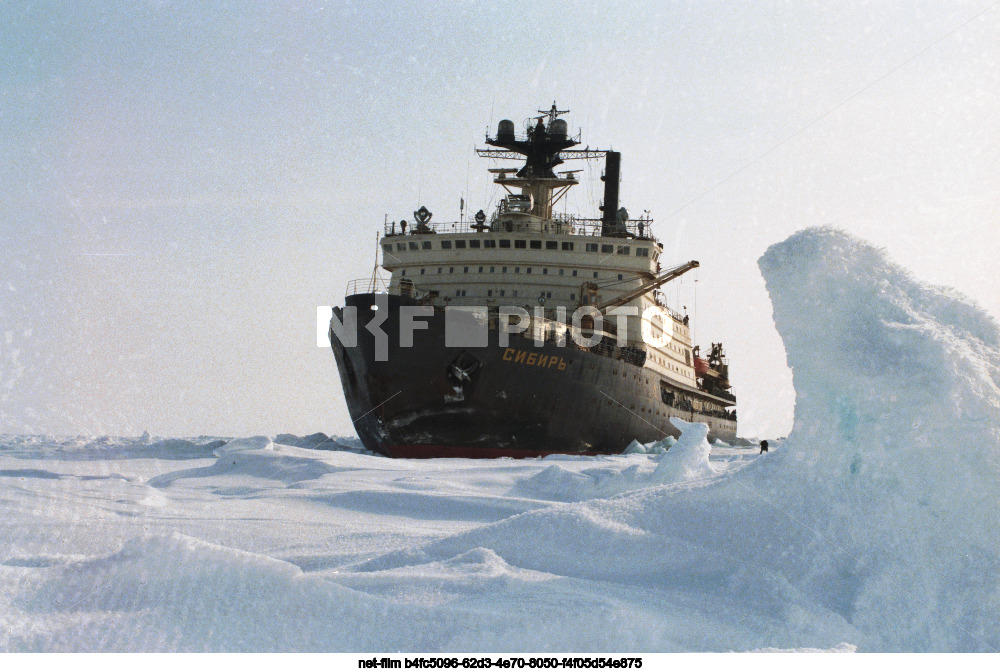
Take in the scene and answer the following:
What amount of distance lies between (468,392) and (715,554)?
1485 centimetres

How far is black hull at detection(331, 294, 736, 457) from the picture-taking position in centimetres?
1958

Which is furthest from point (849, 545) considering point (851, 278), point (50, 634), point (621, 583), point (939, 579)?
point (50, 634)

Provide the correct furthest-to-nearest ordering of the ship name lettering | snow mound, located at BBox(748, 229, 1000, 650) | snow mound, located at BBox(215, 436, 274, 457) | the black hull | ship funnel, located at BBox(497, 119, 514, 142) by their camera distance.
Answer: ship funnel, located at BBox(497, 119, 514, 142) → the ship name lettering → the black hull → snow mound, located at BBox(215, 436, 274, 457) → snow mound, located at BBox(748, 229, 1000, 650)

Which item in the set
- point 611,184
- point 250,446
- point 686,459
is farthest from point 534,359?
point 611,184

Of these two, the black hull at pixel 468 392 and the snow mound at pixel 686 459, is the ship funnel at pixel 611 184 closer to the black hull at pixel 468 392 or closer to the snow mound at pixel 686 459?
the black hull at pixel 468 392

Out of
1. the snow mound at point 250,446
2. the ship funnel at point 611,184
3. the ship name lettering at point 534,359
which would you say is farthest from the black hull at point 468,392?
the ship funnel at point 611,184

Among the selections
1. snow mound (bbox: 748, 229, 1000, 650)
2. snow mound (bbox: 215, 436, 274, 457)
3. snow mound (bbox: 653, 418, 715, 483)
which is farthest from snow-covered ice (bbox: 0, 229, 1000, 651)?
snow mound (bbox: 215, 436, 274, 457)

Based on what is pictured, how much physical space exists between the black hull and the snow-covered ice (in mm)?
12479

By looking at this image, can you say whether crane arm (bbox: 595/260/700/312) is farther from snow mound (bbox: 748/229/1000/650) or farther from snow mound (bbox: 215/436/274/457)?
snow mound (bbox: 748/229/1000/650)

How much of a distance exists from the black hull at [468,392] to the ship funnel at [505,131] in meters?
11.8

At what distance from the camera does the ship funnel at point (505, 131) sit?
30266 millimetres
